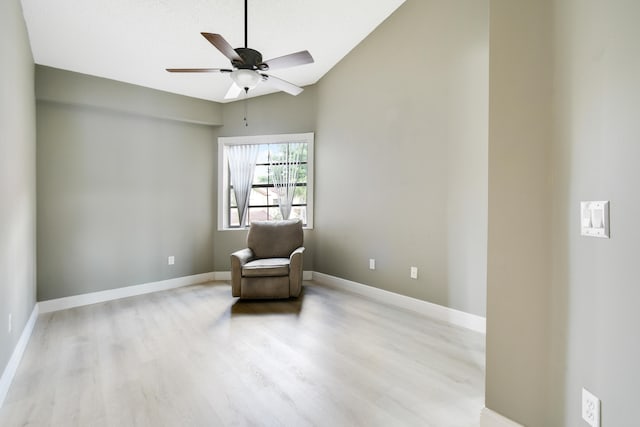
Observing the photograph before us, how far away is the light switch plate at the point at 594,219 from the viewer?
1058 mm

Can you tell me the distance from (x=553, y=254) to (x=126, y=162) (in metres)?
4.72

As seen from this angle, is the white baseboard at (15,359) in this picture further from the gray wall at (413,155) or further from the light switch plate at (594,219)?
the gray wall at (413,155)

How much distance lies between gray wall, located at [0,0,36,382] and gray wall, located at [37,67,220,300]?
355mm

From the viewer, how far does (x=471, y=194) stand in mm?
2875

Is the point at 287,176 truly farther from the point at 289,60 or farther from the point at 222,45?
the point at 222,45

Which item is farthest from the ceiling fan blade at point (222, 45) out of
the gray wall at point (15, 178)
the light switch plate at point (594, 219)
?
the light switch plate at point (594, 219)

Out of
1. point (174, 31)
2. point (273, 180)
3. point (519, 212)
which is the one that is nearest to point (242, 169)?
point (273, 180)

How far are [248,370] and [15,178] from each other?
2344 mm

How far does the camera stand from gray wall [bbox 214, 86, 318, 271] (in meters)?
5.01

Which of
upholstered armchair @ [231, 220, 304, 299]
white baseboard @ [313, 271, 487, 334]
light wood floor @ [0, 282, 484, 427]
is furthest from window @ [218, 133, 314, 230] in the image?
light wood floor @ [0, 282, 484, 427]

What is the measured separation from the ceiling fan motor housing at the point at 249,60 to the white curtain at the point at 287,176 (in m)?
2.51

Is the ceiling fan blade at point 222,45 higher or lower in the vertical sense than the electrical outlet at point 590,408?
higher

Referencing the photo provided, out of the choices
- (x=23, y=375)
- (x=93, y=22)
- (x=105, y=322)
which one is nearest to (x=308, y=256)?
(x=105, y=322)

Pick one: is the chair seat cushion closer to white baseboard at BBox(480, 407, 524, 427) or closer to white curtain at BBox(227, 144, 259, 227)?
white curtain at BBox(227, 144, 259, 227)
